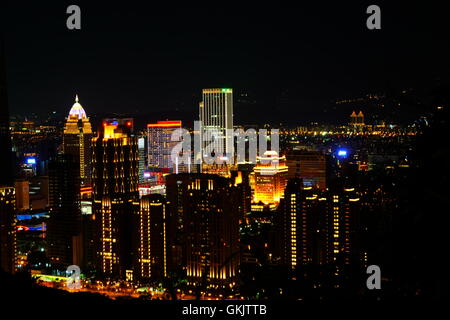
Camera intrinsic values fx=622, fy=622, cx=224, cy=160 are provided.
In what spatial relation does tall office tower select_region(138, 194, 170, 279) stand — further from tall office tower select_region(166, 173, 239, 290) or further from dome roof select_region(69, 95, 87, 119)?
dome roof select_region(69, 95, 87, 119)

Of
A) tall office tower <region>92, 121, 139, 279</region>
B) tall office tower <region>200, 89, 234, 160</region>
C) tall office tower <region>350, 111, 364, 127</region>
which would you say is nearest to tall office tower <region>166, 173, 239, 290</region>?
tall office tower <region>92, 121, 139, 279</region>

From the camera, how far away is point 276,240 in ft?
34.9

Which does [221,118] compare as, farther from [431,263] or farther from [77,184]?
[431,263]

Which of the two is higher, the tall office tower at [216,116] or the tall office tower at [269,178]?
the tall office tower at [216,116]

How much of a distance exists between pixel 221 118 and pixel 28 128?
315 inches

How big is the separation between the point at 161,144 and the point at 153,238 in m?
11.7

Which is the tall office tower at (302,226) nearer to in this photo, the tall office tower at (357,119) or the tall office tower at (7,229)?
the tall office tower at (357,119)

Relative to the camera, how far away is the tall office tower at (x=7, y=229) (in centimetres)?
1108

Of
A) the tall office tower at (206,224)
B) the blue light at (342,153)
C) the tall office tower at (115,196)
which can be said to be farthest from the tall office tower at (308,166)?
the tall office tower at (206,224)

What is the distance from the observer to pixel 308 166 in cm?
1753

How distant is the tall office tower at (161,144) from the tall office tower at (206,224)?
1019 cm

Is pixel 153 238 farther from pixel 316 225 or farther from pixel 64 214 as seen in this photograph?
pixel 316 225

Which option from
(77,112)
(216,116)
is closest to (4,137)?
(77,112)
